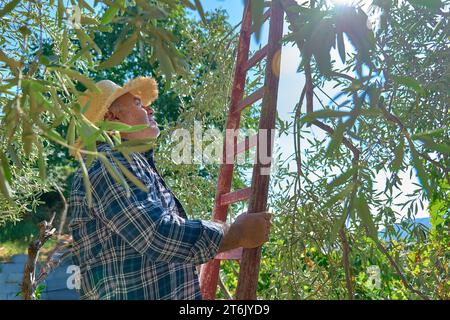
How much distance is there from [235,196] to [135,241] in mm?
686

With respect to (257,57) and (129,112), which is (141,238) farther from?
(257,57)

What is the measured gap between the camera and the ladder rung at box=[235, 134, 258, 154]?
238 centimetres

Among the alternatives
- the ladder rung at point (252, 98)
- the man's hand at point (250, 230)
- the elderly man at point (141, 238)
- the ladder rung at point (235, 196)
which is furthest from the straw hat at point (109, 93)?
the man's hand at point (250, 230)

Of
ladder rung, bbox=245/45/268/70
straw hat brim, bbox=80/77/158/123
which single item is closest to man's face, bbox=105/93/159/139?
straw hat brim, bbox=80/77/158/123

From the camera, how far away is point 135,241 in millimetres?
1828

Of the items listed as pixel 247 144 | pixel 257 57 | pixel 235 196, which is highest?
pixel 257 57

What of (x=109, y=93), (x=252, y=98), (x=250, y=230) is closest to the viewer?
(x=250, y=230)

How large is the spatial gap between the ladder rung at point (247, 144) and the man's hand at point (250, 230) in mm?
551

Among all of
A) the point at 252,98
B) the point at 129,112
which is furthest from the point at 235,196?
the point at 129,112

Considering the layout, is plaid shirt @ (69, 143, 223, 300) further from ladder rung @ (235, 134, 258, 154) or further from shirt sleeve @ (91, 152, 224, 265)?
ladder rung @ (235, 134, 258, 154)

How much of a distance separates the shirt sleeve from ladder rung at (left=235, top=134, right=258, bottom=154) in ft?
1.85

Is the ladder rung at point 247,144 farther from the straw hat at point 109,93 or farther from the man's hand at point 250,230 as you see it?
the man's hand at point 250,230

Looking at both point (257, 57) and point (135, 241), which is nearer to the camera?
point (135, 241)
